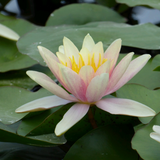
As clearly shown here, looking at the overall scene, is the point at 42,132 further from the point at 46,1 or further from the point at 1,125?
the point at 46,1

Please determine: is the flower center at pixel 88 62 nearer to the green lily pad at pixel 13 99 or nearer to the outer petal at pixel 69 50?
the outer petal at pixel 69 50

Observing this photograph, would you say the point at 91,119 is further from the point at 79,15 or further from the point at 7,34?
the point at 79,15

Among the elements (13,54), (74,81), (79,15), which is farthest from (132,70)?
(79,15)

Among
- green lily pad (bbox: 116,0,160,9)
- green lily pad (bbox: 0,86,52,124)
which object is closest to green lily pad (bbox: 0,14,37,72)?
green lily pad (bbox: 0,86,52,124)

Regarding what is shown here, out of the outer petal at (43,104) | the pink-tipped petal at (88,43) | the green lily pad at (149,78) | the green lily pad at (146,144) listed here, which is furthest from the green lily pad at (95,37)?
the green lily pad at (146,144)

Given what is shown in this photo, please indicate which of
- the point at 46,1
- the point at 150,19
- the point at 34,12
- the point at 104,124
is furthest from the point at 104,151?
the point at 46,1

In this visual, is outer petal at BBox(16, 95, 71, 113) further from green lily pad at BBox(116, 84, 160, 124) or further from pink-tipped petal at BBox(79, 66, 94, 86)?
green lily pad at BBox(116, 84, 160, 124)
